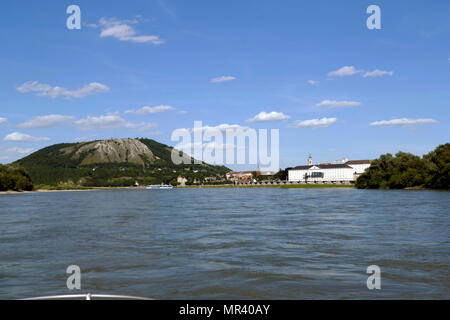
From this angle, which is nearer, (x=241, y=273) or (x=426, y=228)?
(x=241, y=273)

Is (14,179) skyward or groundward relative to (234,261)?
skyward

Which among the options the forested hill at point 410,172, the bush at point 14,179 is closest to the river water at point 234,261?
the forested hill at point 410,172

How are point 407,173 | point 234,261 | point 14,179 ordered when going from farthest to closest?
point 14,179
point 407,173
point 234,261

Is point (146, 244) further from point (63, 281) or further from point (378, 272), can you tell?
point (378, 272)

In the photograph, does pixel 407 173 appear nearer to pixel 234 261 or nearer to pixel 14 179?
pixel 234 261

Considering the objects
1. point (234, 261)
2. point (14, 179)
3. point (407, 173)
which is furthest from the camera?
point (14, 179)

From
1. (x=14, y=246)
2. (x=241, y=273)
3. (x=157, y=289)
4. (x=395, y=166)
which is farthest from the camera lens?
(x=395, y=166)

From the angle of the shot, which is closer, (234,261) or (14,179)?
(234,261)

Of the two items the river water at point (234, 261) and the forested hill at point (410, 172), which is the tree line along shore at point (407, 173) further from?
the river water at point (234, 261)

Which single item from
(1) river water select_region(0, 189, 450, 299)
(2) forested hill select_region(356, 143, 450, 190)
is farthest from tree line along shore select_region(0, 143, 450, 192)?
(1) river water select_region(0, 189, 450, 299)

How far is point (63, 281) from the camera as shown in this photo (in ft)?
39.8

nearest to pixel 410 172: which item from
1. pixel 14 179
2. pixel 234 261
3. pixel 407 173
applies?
pixel 407 173
